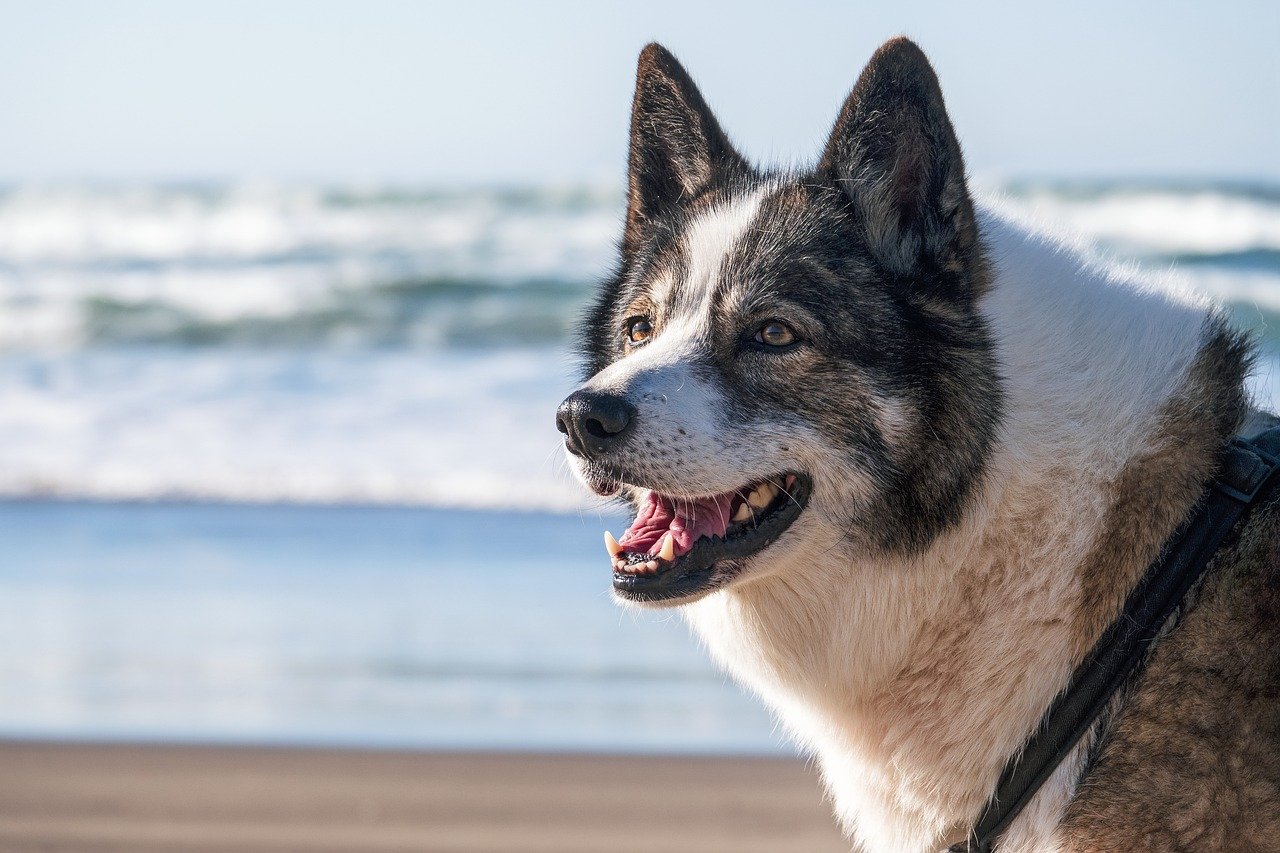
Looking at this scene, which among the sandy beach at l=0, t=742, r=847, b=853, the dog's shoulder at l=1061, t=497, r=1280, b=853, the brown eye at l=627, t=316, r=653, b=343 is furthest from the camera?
the sandy beach at l=0, t=742, r=847, b=853

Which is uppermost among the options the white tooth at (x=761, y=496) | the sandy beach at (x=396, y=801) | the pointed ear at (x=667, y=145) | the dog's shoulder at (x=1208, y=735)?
the pointed ear at (x=667, y=145)

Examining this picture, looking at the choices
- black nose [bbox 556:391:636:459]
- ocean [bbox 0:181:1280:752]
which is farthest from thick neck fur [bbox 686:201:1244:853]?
black nose [bbox 556:391:636:459]

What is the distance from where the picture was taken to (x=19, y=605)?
17.1 ft

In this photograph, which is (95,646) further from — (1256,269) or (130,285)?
(1256,269)

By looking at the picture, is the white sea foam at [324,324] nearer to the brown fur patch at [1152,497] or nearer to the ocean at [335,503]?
the ocean at [335,503]

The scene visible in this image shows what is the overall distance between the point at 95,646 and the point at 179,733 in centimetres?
96

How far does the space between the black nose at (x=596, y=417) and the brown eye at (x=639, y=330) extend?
402 millimetres

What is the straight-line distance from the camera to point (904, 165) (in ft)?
7.91

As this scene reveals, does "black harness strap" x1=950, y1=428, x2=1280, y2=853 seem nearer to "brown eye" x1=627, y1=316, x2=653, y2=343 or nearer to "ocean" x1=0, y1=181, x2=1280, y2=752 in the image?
"ocean" x1=0, y1=181, x2=1280, y2=752

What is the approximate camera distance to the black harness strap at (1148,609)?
205cm

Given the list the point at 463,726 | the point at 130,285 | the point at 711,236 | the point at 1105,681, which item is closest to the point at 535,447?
the point at 463,726

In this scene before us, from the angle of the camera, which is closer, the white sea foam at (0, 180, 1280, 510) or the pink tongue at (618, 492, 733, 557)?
the pink tongue at (618, 492, 733, 557)

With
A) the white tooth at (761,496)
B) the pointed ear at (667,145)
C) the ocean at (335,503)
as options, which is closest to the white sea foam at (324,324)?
the ocean at (335,503)

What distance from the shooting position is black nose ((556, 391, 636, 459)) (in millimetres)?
2283
